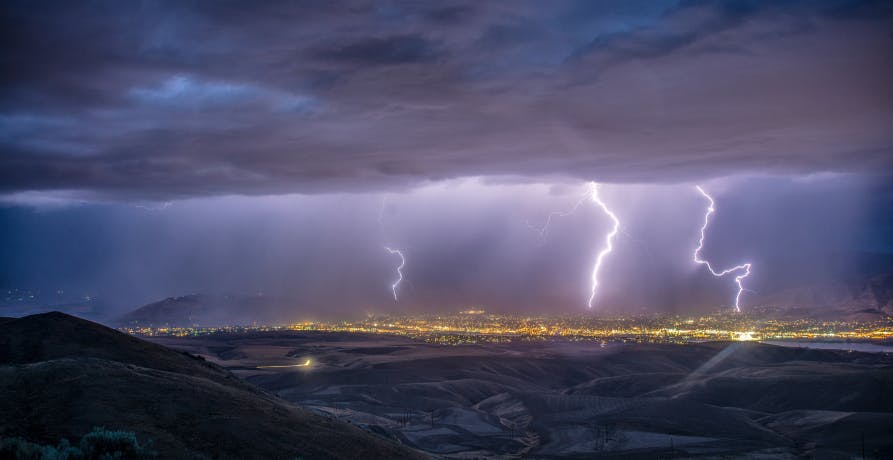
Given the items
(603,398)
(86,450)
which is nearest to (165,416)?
(86,450)

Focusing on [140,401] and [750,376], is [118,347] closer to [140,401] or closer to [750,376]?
[140,401]

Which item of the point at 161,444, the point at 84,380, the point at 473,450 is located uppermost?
the point at 84,380

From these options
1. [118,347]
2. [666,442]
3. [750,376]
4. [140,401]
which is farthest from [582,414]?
[140,401]

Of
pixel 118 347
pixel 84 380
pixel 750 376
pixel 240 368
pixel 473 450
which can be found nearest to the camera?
pixel 84 380

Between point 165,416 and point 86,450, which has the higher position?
point 165,416

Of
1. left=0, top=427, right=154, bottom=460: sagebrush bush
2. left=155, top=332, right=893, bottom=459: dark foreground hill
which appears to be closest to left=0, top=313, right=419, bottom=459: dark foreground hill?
left=0, top=427, right=154, bottom=460: sagebrush bush

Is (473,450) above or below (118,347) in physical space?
below

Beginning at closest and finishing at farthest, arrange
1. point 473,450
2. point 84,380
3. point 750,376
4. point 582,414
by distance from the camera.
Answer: point 84,380
point 473,450
point 582,414
point 750,376

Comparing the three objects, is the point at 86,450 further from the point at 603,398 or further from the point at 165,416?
the point at 603,398

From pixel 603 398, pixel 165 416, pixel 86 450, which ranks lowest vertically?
pixel 603 398
